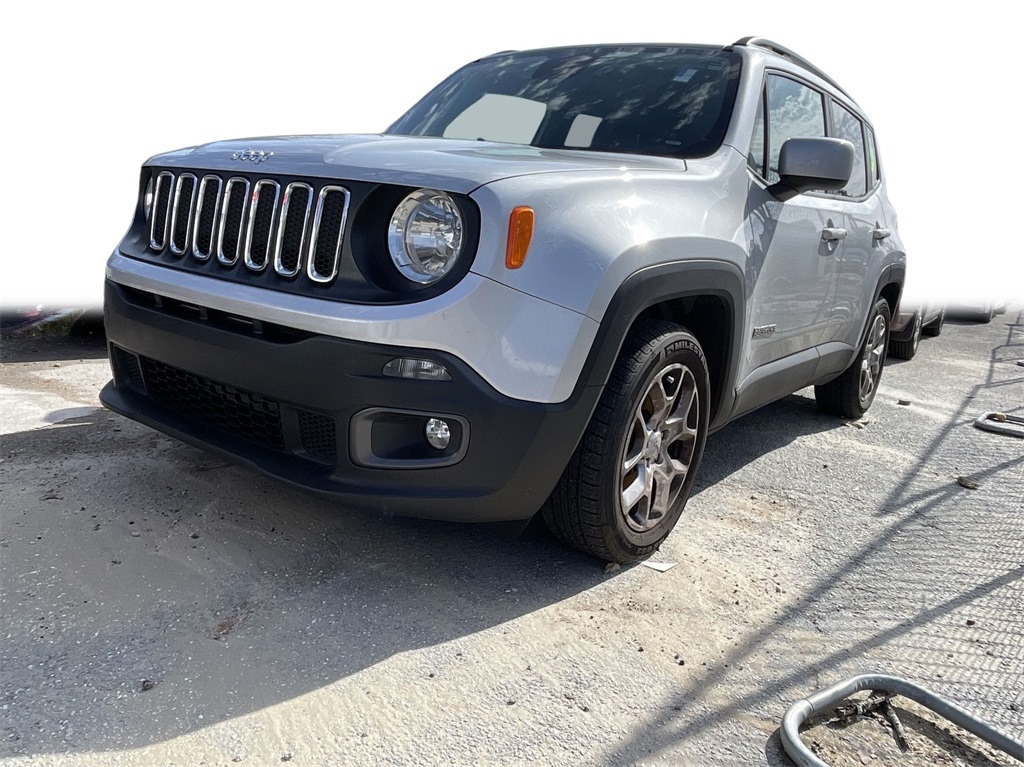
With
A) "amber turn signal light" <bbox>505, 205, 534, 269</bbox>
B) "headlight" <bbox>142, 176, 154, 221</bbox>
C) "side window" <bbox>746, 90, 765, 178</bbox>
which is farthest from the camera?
→ "side window" <bbox>746, 90, 765, 178</bbox>

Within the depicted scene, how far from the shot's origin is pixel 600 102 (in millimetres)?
3568

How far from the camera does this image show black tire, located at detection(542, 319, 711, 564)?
2.69 m

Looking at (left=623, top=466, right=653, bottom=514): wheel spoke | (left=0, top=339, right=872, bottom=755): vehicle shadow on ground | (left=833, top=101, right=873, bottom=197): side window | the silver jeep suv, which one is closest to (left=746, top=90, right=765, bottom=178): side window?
the silver jeep suv

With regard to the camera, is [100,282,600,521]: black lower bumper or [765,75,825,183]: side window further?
[765,75,825,183]: side window

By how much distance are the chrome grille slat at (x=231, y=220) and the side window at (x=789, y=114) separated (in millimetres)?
2057

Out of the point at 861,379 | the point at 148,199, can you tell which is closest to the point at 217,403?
the point at 148,199

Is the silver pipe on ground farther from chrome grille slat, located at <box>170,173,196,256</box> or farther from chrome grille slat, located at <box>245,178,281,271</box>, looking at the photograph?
chrome grille slat, located at <box>170,173,196,256</box>

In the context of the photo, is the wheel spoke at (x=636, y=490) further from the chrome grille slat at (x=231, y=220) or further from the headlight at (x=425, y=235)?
the chrome grille slat at (x=231, y=220)

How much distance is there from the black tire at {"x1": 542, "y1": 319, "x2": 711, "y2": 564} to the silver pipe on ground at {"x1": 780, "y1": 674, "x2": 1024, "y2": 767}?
2.64 ft

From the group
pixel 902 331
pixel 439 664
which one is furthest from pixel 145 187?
pixel 902 331

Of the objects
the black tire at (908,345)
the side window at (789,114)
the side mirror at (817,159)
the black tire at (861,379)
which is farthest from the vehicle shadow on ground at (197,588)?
the black tire at (908,345)

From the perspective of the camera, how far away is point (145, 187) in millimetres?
3115

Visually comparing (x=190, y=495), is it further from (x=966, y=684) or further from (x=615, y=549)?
(x=966, y=684)

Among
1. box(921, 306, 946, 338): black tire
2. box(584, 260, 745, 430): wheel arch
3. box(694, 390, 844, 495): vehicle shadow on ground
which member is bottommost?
box(921, 306, 946, 338): black tire
